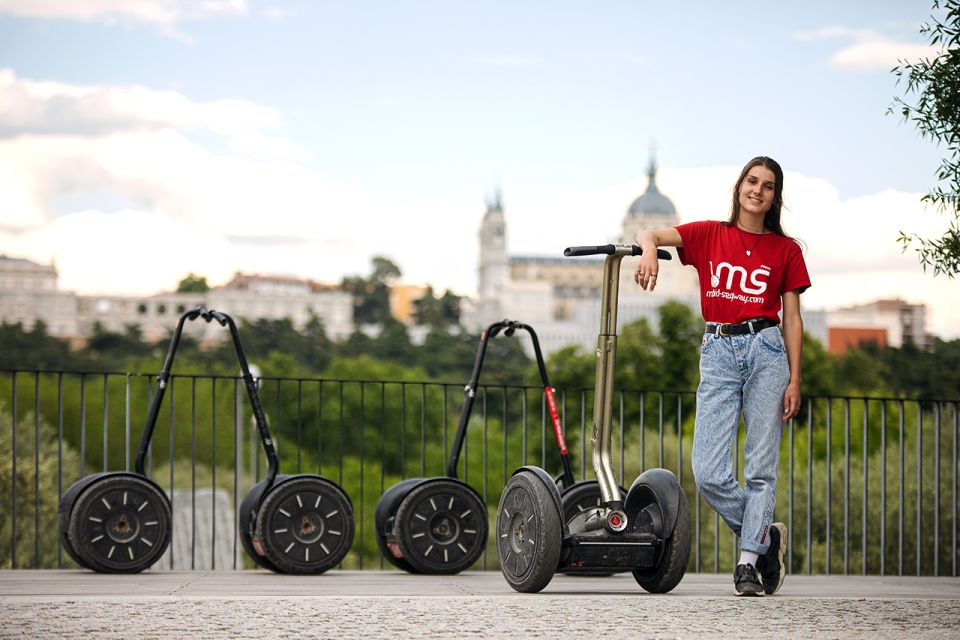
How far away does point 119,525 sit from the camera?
6.35 m

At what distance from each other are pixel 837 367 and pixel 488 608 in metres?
75.1

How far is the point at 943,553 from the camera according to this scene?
56.3 ft

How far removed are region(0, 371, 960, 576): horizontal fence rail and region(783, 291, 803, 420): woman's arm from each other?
8.05 feet

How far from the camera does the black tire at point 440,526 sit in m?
6.55

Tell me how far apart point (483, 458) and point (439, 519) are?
3003 millimetres

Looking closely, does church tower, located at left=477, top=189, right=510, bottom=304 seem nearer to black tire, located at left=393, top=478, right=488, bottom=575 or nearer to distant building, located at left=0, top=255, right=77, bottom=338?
distant building, located at left=0, top=255, right=77, bottom=338

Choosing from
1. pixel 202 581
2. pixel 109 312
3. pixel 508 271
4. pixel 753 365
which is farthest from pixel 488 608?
pixel 508 271

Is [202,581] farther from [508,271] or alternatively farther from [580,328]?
[508,271]

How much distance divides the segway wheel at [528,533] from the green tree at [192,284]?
137093mm

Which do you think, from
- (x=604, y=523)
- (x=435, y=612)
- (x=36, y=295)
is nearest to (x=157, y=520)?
(x=604, y=523)

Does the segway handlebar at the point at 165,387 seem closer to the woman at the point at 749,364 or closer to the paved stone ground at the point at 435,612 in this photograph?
the paved stone ground at the point at 435,612

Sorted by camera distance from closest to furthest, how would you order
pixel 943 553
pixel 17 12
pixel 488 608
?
pixel 488 608, pixel 943 553, pixel 17 12

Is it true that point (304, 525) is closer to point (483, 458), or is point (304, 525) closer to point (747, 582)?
point (747, 582)

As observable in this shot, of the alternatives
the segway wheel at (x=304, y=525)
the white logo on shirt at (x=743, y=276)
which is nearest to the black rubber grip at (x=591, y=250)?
the white logo on shirt at (x=743, y=276)
